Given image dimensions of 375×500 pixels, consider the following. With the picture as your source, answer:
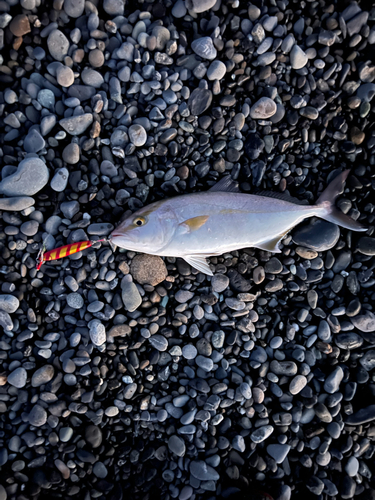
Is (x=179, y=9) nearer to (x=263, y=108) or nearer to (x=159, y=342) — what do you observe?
(x=263, y=108)

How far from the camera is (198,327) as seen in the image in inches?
138

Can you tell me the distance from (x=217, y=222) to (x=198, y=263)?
46cm

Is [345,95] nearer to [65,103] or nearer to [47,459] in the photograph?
[65,103]

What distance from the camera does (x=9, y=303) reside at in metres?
3.29

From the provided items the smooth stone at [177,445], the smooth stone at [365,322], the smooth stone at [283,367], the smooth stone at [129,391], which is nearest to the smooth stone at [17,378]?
the smooth stone at [129,391]

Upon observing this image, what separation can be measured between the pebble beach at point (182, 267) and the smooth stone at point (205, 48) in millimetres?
12

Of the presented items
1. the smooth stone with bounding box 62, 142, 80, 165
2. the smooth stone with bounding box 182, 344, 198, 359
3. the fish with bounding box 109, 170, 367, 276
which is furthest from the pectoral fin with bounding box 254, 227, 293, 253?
the smooth stone with bounding box 62, 142, 80, 165

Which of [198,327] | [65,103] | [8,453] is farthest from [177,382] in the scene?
[65,103]

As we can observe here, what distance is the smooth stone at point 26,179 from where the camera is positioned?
3299 millimetres

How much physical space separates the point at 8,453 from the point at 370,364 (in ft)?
12.4

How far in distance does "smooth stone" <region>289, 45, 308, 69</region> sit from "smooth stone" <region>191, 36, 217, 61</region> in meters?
0.84

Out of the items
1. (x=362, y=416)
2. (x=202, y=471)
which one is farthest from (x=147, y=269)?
(x=362, y=416)

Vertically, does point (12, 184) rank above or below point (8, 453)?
above

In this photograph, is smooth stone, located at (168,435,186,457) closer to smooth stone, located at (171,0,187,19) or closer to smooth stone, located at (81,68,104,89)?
smooth stone, located at (81,68,104,89)
